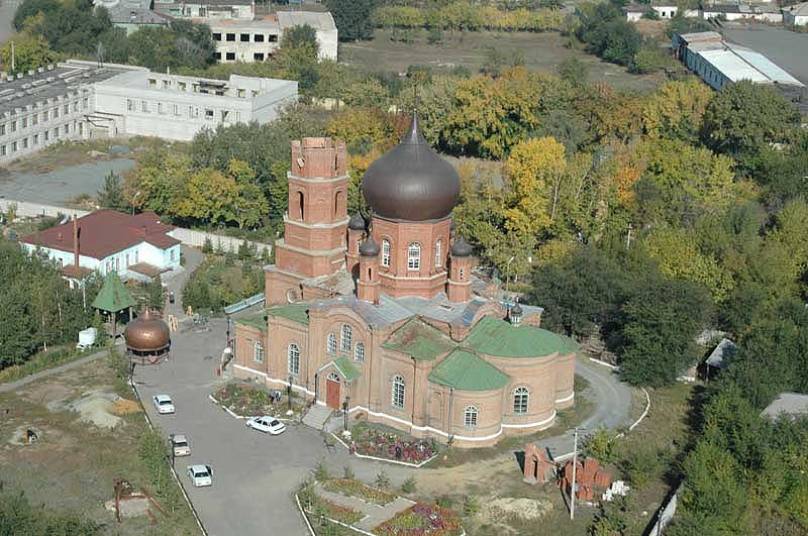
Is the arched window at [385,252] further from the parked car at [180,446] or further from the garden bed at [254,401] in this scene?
the parked car at [180,446]

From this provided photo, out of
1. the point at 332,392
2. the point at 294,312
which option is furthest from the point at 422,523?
the point at 294,312

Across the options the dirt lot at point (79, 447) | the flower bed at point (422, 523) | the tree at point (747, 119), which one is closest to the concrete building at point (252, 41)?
the tree at point (747, 119)

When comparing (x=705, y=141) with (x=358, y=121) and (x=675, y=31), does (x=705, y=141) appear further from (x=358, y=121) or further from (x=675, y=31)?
(x=675, y=31)

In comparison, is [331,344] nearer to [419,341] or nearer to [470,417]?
[419,341]

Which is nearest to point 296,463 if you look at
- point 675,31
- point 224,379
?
point 224,379

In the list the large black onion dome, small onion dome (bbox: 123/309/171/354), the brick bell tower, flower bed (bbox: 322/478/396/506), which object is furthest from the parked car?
the large black onion dome

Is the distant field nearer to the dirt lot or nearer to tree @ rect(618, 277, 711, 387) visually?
tree @ rect(618, 277, 711, 387)

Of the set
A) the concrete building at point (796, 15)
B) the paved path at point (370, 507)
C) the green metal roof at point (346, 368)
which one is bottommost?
the paved path at point (370, 507)

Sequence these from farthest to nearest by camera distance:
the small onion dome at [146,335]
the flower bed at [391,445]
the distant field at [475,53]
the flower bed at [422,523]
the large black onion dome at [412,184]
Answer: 1. the distant field at [475,53]
2. the small onion dome at [146,335]
3. the large black onion dome at [412,184]
4. the flower bed at [391,445]
5. the flower bed at [422,523]
